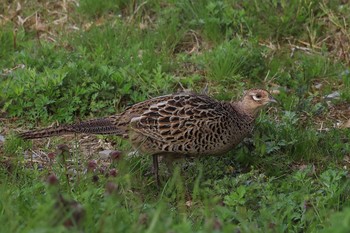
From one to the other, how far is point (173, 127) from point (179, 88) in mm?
1635

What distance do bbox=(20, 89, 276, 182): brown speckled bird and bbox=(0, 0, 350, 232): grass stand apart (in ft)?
0.75

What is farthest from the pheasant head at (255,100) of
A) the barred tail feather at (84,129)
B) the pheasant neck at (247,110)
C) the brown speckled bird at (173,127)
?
the barred tail feather at (84,129)

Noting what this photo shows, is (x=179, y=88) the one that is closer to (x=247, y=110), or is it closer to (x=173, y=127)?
(x=247, y=110)

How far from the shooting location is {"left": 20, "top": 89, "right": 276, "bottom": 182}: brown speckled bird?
23.2 feet

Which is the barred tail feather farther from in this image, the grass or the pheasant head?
the pheasant head

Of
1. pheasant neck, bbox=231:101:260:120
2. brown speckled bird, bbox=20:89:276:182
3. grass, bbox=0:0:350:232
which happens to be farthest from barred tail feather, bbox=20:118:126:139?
pheasant neck, bbox=231:101:260:120

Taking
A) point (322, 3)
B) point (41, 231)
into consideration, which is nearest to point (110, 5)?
point (322, 3)

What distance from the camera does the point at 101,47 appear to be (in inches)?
348

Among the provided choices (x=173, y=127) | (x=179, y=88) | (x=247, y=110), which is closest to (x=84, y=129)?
(x=173, y=127)

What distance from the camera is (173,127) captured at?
7062mm

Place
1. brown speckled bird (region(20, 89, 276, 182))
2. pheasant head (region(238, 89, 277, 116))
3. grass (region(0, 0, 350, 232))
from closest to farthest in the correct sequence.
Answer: grass (region(0, 0, 350, 232))
brown speckled bird (region(20, 89, 276, 182))
pheasant head (region(238, 89, 277, 116))

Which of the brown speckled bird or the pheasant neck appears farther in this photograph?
the pheasant neck

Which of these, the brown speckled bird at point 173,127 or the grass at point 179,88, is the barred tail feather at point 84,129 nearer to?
the brown speckled bird at point 173,127

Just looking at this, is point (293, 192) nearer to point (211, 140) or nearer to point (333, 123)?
point (211, 140)
